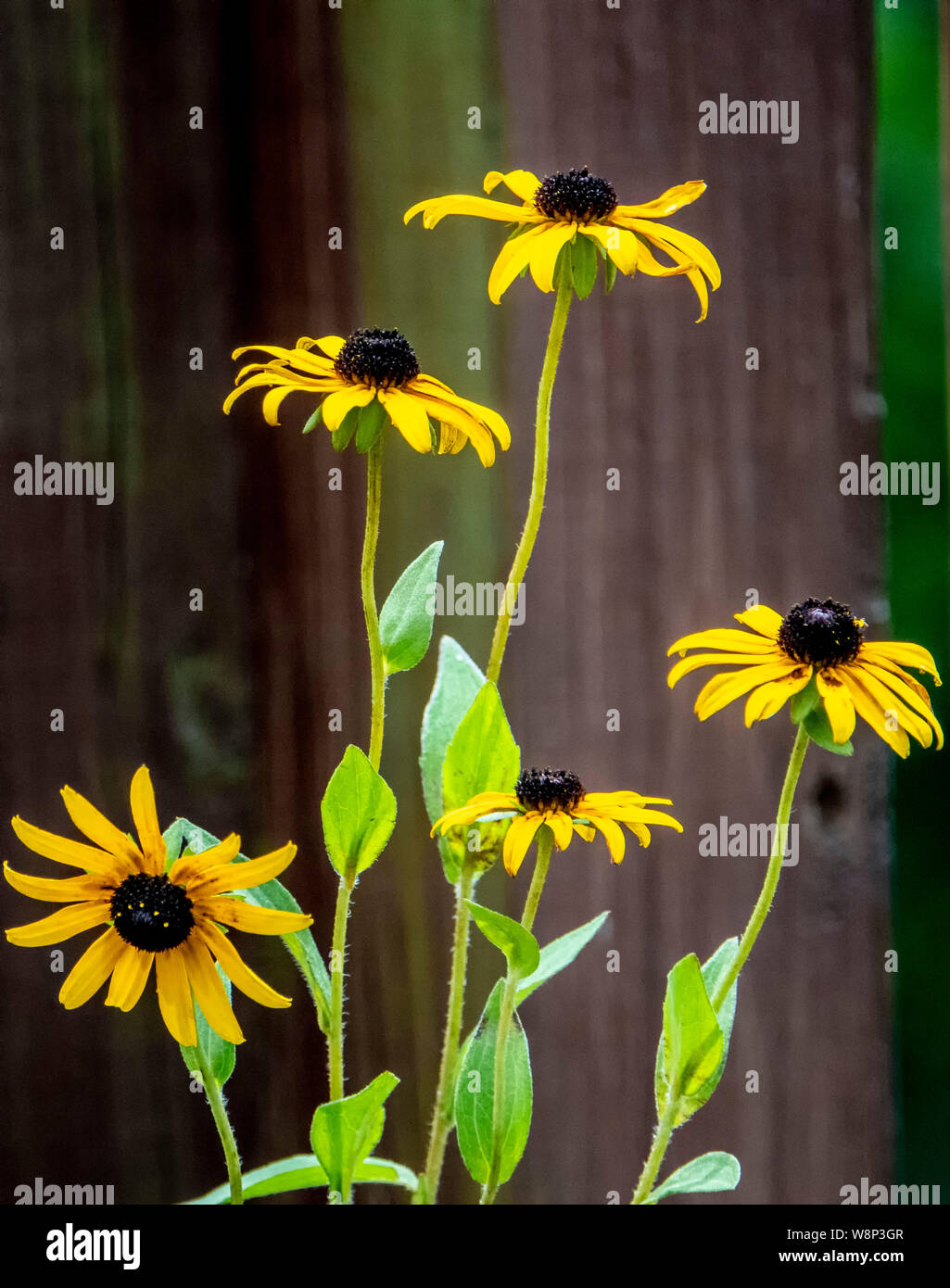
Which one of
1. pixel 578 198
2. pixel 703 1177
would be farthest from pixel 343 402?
pixel 703 1177

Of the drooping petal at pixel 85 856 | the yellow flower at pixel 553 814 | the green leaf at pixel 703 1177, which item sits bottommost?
the green leaf at pixel 703 1177

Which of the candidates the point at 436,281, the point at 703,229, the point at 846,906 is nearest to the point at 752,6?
the point at 703,229

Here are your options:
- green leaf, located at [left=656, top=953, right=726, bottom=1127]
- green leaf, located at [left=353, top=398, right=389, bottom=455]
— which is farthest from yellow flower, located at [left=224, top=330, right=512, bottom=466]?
green leaf, located at [left=656, top=953, right=726, bottom=1127]

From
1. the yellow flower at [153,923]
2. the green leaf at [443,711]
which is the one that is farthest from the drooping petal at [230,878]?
the green leaf at [443,711]

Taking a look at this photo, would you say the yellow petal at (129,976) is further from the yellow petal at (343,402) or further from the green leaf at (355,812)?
the yellow petal at (343,402)
